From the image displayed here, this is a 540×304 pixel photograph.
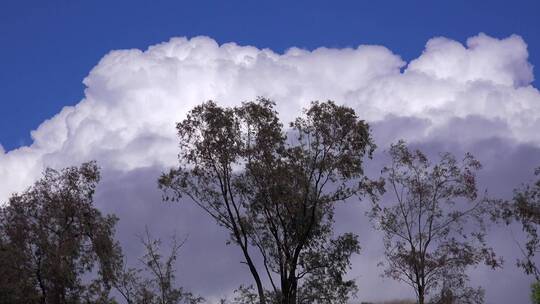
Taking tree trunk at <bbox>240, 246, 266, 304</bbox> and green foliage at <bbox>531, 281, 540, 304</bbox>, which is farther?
green foliage at <bbox>531, 281, 540, 304</bbox>

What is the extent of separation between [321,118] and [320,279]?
997 centimetres

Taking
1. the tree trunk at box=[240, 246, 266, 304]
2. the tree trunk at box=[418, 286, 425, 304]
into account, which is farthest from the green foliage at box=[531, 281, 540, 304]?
the tree trunk at box=[240, 246, 266, 304]

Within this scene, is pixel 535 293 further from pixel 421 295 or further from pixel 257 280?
pixel 257 280

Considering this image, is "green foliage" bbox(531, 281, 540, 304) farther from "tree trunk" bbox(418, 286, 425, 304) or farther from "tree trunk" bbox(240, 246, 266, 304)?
"tree trunk" bbox(240, 246, 266, 304)

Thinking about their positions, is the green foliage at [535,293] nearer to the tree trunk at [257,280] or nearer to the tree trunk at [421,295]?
the tree trunk at [421,295]

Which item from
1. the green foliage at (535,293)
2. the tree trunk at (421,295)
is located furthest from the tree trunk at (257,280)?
the green foliage at (535,293)

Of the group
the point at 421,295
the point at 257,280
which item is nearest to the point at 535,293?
the point at 421,295

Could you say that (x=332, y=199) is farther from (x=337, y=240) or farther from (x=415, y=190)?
(x=415, y=190)

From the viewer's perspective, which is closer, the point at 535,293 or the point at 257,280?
the point at 257,280

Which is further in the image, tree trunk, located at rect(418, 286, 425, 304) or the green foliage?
the green foliage

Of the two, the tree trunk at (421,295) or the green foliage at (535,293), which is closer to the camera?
the tree trunk at (421,295)

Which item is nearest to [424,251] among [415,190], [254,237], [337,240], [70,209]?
[415,190]

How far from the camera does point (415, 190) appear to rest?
198 feet

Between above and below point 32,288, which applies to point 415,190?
above
